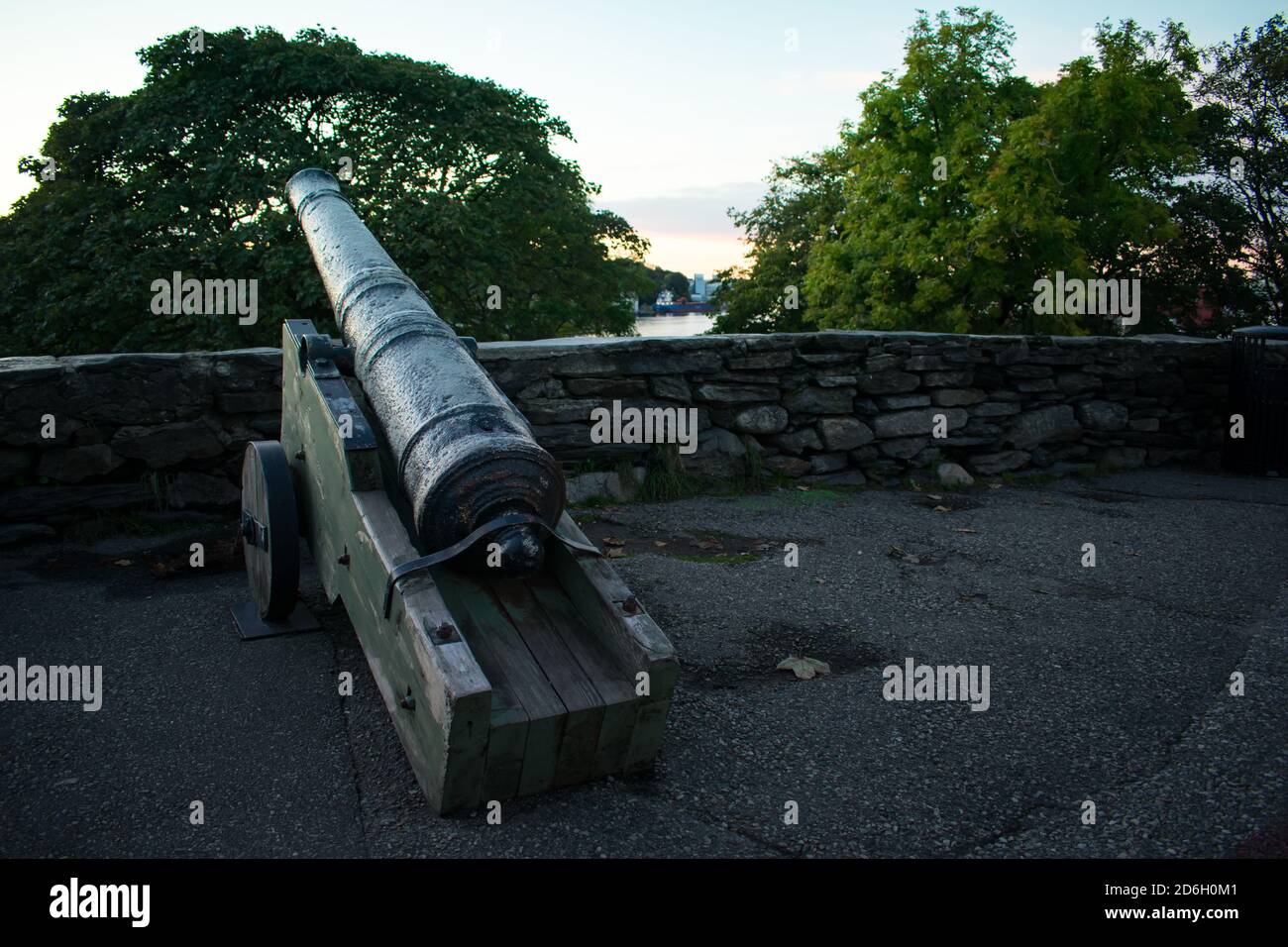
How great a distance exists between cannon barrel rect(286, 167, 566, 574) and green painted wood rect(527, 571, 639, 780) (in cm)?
25

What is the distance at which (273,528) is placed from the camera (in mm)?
3826

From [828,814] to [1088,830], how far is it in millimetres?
716

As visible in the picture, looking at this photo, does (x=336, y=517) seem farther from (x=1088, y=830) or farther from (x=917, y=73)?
(x=917, y=73)

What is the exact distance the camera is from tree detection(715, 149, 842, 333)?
26141 mm

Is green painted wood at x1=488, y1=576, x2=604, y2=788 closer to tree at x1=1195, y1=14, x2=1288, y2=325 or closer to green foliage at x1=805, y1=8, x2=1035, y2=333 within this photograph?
green foliage at x1=805, y1=8, x2=1035, y2=333

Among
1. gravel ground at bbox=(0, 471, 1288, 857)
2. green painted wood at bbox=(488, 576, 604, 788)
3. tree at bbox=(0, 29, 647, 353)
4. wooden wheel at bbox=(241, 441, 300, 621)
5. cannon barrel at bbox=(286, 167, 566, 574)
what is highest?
tree at bbox=(0, 29, 647, 353)

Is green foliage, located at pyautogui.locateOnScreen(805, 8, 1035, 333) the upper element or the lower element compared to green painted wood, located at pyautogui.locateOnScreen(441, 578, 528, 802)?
upper

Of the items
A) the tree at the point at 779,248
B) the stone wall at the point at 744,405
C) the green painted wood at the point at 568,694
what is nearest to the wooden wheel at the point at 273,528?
the green painted wood at the point at 568,694

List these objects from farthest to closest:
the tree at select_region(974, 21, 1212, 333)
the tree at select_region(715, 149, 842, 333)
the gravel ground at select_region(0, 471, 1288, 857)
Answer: the tree at select_region(715, 149, 842, 333) → the tree at select_region(974, 21, 1212, 333) → the gravel ground at select_region(0, 471, 1288, 857)

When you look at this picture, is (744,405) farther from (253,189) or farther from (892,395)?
(253,189)

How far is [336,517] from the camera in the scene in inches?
139

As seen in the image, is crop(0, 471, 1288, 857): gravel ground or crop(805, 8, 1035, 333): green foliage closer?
crop(0, 471, 1288, 857): gravel ground

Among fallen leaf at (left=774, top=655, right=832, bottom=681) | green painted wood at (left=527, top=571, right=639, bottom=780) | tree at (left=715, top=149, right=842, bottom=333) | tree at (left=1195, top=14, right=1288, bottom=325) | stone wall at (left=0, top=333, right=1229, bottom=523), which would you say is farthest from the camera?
tree at (left=715, top=149, right=842, bottom=333)

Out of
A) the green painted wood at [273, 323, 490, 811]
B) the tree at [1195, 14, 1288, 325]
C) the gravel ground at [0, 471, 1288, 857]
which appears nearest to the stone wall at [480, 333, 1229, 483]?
the gravel ground at [0, 471, 1288, 857]
